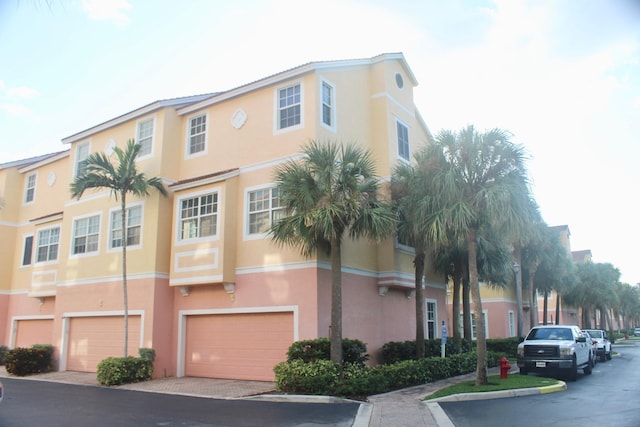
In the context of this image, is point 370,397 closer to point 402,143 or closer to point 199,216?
point 199,216

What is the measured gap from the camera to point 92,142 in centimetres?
2306

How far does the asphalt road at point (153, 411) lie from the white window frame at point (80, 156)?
428 inches

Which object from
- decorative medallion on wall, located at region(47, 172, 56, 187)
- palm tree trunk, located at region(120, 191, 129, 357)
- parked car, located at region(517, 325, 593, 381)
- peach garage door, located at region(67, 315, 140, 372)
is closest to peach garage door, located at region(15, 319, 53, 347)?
peach garage door, located at region(67, 315, 140, 372)

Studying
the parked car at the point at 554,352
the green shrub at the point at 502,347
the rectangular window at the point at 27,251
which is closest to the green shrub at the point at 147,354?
the parked car at the point at 554,352

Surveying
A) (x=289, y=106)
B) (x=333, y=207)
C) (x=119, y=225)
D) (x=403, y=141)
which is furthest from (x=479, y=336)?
(x=119, y=225)

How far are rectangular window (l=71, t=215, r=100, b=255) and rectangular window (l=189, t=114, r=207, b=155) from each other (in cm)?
502

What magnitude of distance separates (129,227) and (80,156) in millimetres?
5681

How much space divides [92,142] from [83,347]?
8.81m

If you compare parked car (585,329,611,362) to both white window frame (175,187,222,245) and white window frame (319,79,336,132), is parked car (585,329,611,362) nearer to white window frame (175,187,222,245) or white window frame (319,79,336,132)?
white window frame (319,79,336,132)

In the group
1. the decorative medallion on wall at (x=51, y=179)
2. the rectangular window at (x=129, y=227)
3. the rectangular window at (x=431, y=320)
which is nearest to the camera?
the rectangular window at (x=129, y=227)

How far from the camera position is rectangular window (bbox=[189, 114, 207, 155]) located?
20.5 meters

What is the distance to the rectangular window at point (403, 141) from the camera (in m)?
21.4

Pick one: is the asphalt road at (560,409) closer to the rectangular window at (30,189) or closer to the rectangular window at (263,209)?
the rectangular window at (263,209)

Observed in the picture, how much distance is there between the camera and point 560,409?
1156 centimetres
